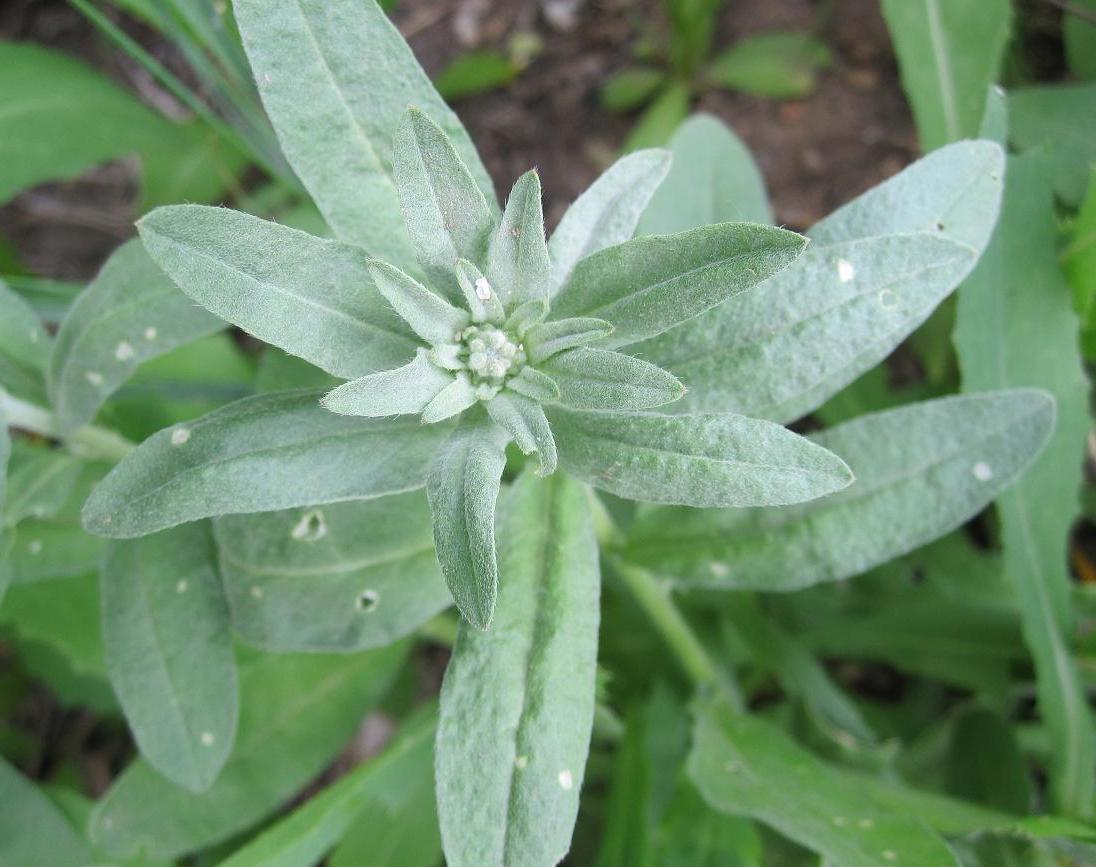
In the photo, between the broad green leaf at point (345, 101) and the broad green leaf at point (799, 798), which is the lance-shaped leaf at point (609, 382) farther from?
the broad green leaf at point (799, 798)

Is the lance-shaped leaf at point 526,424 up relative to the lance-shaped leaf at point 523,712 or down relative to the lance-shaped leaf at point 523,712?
up

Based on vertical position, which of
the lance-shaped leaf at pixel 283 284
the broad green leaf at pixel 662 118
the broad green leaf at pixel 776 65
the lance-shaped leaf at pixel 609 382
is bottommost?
the broad green leaf at pixel 662 118

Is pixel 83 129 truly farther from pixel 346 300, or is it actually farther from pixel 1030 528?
pixel 1030 528


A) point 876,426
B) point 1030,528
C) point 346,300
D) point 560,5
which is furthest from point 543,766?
point 560,5

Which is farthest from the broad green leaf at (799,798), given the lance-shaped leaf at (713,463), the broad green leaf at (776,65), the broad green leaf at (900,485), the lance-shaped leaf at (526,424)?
the broad green leaf at (776,65)

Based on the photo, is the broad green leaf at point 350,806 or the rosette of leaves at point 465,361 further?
the broad green leaf at point 350,806

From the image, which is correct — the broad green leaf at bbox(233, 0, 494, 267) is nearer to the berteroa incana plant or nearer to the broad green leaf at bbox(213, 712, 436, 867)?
the berteroa incana plant

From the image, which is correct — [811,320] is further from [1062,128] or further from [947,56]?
[1062,128]

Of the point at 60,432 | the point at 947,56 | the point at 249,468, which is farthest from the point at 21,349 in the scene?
the point at 947,56
